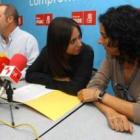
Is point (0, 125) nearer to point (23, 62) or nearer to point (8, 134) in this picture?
point (8, 134)

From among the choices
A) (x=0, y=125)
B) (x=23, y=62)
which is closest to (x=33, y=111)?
(x=0, y=125)

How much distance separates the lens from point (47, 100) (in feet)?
3.67

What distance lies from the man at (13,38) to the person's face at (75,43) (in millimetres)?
584

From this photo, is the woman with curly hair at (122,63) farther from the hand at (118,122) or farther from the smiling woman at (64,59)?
the smiling woman at (64,59)

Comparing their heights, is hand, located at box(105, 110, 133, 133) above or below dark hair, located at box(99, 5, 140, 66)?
below

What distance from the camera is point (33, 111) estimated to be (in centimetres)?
103

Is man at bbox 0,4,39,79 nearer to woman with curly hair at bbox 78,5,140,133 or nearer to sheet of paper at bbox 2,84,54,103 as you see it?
sheet of paper at bbox 2,84,54,103

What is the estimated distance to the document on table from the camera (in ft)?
3.30

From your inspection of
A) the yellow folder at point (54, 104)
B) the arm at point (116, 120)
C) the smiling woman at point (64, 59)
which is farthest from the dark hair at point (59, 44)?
the arm at point (116, 120)

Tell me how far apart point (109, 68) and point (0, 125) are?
2.15 feet

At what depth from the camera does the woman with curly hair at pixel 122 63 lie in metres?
0.98

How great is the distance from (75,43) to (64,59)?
0.45 ft

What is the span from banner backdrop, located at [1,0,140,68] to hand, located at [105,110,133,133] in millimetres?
1171

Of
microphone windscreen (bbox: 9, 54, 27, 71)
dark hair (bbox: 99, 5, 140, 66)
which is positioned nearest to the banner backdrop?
dark hair (bbox: 99, 5, 140, 66)
